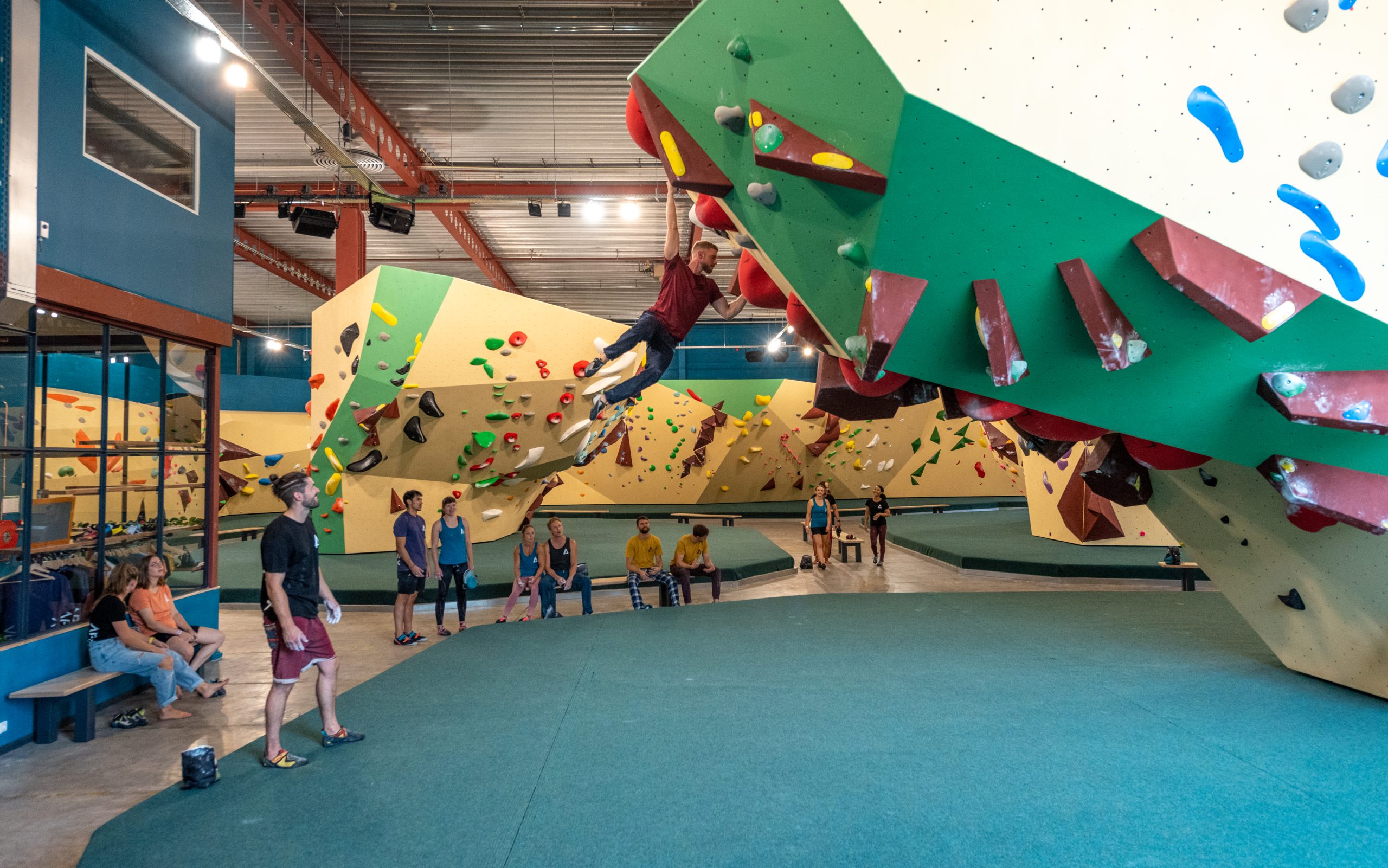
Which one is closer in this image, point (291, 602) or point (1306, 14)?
point (1306, 14)

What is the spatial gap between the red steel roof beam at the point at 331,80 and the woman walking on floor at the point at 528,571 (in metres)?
6.35

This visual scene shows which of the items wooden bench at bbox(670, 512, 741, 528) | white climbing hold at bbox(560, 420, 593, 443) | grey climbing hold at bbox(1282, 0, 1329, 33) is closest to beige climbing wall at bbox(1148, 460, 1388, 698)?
grey climbing hold at bbox(1282, 0, 1329, 33)

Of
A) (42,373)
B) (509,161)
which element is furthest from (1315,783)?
(509,161)

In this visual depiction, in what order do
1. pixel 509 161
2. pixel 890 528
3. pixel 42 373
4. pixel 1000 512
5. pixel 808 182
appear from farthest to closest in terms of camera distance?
pixel 1000 512 → pixel 890 528 → pixel 509 161 → pixel 42 373 → pixel 808 182

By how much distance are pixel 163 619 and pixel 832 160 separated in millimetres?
4845

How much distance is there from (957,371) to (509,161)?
1160 cm

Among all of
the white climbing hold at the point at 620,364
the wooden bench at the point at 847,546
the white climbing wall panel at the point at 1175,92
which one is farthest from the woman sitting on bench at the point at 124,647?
the wooden bench at the point at 847,546

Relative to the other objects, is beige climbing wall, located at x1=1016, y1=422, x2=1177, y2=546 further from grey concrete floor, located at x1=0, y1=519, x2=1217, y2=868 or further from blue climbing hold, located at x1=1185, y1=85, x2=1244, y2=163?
blue climbing hold, located at x1=1185, y1=85, x2=1244, y2=163

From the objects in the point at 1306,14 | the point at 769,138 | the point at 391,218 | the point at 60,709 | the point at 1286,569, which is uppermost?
the point at 391,218

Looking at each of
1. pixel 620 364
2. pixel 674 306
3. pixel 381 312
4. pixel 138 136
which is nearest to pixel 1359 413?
pixel 674 306

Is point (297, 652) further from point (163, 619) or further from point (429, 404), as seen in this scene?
point (429, 404)

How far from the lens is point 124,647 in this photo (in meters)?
4.41

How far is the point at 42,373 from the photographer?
164 inches

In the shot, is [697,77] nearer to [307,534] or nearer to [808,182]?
[808,182]
